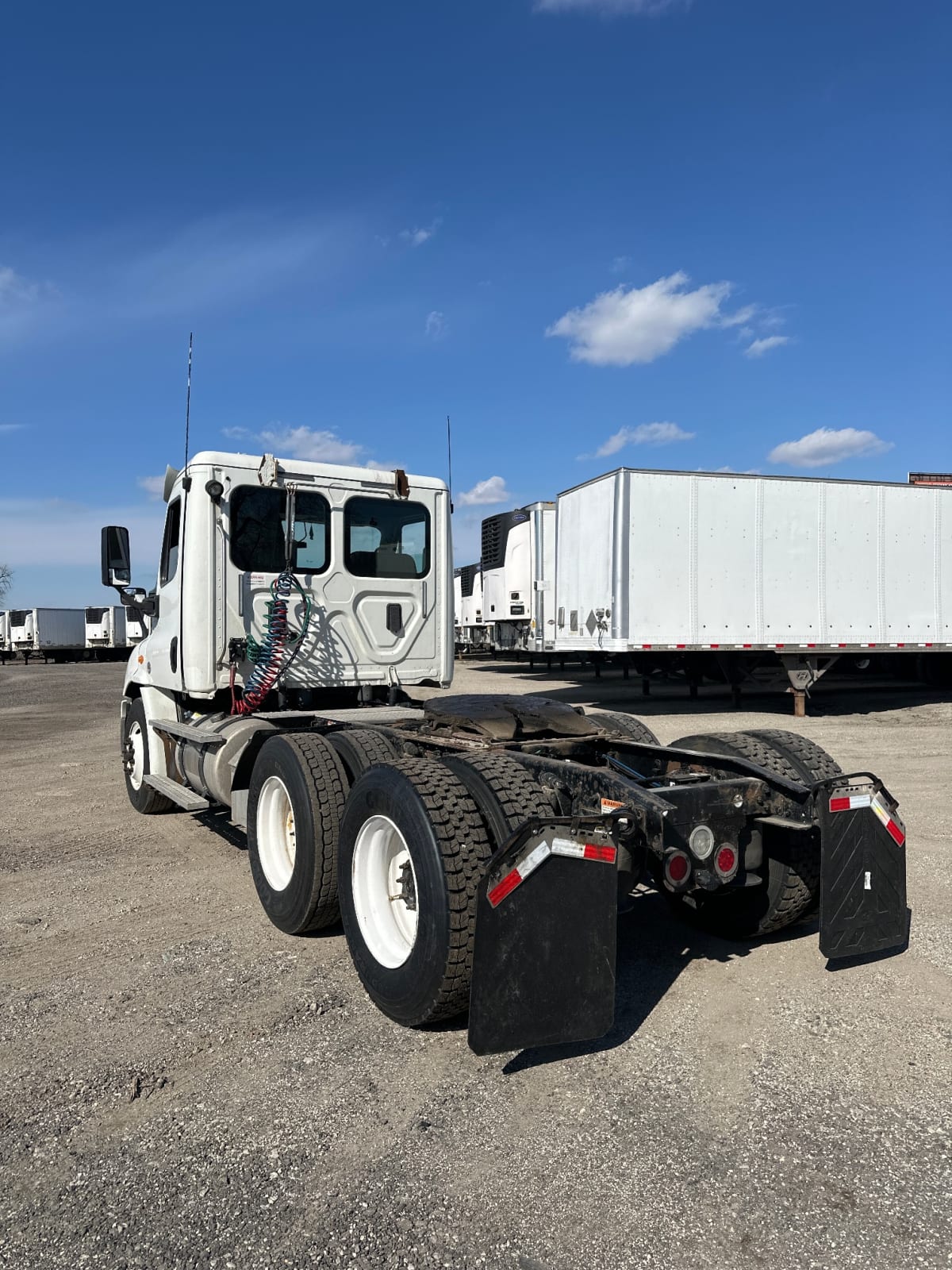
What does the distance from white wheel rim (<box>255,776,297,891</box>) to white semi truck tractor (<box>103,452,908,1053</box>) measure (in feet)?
0.04

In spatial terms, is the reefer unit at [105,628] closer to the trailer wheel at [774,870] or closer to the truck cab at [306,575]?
the truck cab at [306,575]

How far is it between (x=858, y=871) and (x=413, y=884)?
5.71 feet

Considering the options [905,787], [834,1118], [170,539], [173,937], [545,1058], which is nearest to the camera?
[834,1118]

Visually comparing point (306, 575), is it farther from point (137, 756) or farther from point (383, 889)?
point (383, 889)

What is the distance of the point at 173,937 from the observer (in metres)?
4.50

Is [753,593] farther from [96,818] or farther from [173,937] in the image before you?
[173,937]

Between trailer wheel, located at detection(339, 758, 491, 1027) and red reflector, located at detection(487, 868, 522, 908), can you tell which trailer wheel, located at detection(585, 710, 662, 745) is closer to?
trailer wheel, located at detection(339, 758, 491, 1027)

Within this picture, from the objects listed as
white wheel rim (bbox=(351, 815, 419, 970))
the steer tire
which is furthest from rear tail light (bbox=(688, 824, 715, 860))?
white wheel rim (bbox=(351, 815, 419, 970))

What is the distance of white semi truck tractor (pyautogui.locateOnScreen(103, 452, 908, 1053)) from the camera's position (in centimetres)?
296

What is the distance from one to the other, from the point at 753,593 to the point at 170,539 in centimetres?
992

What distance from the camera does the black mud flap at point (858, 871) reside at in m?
3.45

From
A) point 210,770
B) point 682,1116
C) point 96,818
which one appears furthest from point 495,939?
point 96,818

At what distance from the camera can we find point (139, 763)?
24.8 ft

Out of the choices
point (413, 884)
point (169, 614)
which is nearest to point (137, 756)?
point (169, 614)
